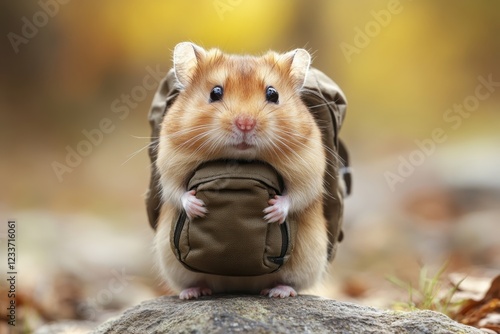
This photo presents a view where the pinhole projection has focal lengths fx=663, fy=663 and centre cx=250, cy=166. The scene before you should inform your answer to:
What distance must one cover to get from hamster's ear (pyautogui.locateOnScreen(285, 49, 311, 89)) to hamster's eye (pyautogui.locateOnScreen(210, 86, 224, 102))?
0.62 meters

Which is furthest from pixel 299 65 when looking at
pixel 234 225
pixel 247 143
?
pixel 234 225

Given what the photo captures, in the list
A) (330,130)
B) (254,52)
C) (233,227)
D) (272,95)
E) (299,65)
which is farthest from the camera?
(254,52)

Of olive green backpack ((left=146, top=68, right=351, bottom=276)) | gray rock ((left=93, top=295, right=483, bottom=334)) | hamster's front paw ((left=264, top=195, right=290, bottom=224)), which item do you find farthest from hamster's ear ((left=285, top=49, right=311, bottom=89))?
gray rock ((left=93, top=295, right=483, bottom=334))

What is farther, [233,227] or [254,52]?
[254,52]

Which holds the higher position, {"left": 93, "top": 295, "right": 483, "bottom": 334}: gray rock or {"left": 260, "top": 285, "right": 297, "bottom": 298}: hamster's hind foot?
{"left": 260, "top": 285, "right": 297, "bottom": 298}: hamster's hind foot

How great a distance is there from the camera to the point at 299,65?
186 inches

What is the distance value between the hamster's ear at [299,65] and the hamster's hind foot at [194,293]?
161cm

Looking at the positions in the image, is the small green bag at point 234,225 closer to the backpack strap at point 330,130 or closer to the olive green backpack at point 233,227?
the olive green backpack at point 233,227

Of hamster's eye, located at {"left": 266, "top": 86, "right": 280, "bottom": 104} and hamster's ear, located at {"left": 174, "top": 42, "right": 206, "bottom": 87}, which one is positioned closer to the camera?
hamster's eye, located at {"left": 266, "top": 86, "right": 280, "bottom": 104}

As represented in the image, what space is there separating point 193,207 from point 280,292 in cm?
90

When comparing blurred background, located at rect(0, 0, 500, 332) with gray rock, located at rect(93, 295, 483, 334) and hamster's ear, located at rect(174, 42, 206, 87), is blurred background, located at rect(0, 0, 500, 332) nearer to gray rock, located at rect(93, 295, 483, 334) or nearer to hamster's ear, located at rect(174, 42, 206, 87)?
gray rock, located at rect(93, 295, 483, 334)

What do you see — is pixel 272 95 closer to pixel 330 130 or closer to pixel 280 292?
pixel 330 130

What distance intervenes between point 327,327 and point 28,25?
8977 mm

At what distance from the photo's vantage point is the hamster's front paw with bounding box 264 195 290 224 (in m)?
4.27
